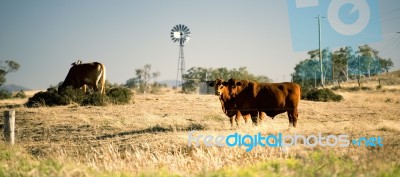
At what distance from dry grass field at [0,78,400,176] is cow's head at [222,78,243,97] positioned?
49.4 inches

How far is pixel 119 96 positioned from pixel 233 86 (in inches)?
399

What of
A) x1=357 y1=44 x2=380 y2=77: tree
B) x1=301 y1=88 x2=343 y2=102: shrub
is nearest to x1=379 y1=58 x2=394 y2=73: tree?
x1=357 y1=44 x2=380 y2=77: tree

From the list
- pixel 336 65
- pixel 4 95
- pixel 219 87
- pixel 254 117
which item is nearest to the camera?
pixel 219 87

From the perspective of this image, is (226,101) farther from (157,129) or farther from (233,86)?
(157,129)

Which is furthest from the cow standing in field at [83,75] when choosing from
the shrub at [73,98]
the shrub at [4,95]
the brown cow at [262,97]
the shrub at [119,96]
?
the shrub at [4,95]

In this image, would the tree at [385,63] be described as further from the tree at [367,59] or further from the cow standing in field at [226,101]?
the cow standing in field at [226,101]

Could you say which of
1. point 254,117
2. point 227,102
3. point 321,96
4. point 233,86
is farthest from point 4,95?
point 254,117

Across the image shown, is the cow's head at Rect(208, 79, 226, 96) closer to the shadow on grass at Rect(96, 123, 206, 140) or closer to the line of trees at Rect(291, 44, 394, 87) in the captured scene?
the shadow on grass at Rect(96, 123, 206, 140)

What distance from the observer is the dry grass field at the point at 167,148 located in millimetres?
7148

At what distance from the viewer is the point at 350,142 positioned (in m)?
10.9

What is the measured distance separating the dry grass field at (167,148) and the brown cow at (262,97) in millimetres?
627

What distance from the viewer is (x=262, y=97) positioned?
Result: 46.7ft

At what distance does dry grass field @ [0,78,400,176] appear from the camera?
7.15 meters

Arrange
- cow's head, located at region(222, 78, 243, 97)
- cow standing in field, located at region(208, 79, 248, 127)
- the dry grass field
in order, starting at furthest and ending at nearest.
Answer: cow's head, located at region(222, 78, 243, 97), cow standing in field, located at region(208, 79, 248, 127), the dry grass field
